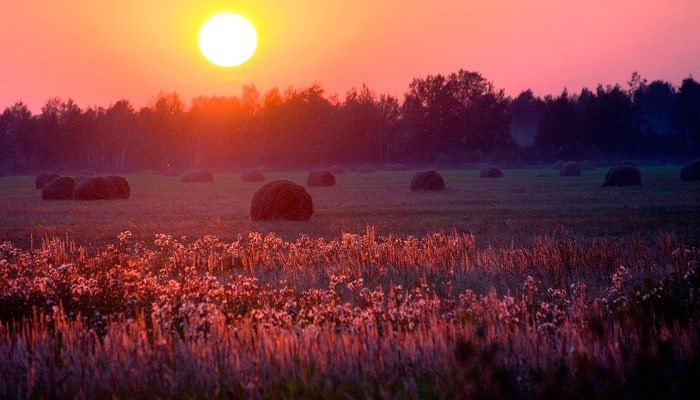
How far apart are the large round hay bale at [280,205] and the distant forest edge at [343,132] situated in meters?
64.9

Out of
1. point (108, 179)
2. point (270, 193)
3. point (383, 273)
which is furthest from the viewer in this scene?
point (108, 179)

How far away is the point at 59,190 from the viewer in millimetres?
29484

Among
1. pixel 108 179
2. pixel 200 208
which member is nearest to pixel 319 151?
pixel 108 179

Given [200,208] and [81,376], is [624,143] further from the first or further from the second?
[81,376]

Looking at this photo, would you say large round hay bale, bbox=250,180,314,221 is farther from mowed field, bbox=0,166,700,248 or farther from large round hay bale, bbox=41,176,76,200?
large round hay bale, bbox=41,176,76,200

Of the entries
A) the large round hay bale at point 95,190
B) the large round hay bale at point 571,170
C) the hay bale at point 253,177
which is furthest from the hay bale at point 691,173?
the large round hay bale at point 95,190

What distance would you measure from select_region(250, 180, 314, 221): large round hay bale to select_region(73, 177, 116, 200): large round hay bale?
1283 centimetres

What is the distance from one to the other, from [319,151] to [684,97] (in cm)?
5937

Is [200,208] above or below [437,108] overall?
below

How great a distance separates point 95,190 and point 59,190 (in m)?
1.99

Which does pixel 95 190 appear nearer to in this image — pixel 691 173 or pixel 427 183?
pixel 427 183

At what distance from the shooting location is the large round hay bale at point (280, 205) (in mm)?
18984

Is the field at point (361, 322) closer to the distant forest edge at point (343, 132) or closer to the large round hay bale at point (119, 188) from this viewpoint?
the large round hay bale at point (119, 188)

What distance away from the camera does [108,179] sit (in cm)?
2997
